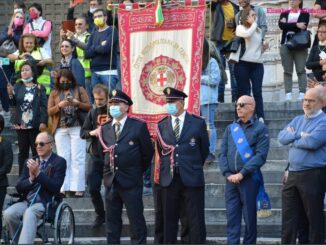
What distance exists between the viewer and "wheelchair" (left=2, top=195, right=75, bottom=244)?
12837 mm

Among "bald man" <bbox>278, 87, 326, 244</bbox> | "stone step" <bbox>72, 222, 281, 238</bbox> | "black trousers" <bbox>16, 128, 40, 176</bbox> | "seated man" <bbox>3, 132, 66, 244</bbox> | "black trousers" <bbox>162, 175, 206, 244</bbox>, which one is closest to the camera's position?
"bald man" <bbox>278, 87, 326, 244</bbox>

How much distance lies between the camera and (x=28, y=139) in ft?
50.8

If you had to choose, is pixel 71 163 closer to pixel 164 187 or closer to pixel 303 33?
pixel 164 187

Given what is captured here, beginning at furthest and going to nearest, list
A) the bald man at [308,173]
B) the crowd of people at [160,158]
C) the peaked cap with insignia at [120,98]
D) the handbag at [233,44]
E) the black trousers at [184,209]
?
the handbag at [233,44] < the peaked cap with insignia at [120,98] < the black trousers at [184,209] < the crowd of people at [160,158] < the bald man at [308,173]

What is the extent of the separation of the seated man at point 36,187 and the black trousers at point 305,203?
2740 mm

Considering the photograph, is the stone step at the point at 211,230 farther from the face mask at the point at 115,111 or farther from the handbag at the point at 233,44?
the handbag at the point at 233,44

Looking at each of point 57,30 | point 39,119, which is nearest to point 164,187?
point 39,119

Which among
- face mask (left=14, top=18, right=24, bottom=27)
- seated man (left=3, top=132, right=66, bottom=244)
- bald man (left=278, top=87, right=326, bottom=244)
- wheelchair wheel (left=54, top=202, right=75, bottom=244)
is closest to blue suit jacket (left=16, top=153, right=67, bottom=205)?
seated man (left=3, top=132, right=66, bottom=244)

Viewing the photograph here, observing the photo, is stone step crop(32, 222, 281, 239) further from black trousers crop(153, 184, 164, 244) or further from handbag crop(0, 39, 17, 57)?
handbag crop(0, 39, 17, 57)

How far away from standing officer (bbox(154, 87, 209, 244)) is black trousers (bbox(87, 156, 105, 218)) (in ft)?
3.94

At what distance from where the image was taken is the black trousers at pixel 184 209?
1288 cm

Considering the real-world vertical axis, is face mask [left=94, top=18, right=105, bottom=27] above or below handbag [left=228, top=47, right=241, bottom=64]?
above

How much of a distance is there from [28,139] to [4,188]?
188cm

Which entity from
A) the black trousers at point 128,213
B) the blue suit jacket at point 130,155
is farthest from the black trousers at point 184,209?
the blue suit jacket at point 130,155
